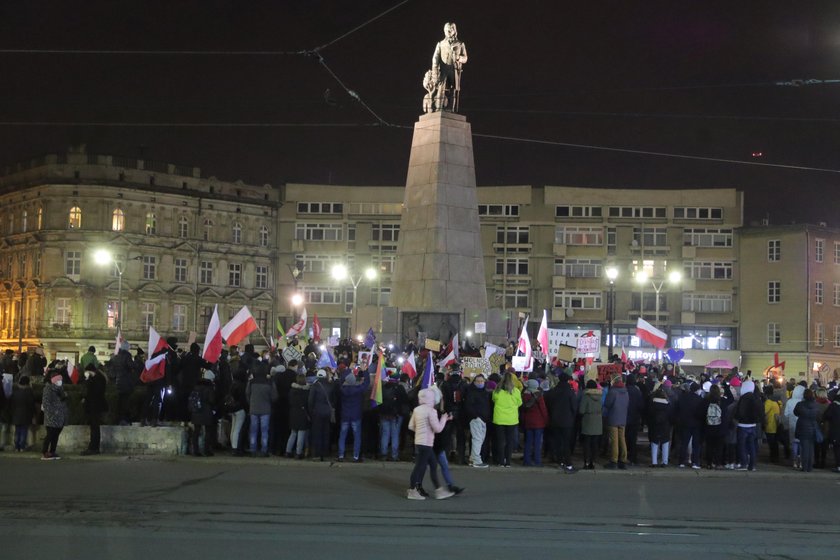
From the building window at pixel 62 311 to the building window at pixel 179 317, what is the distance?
288 inches

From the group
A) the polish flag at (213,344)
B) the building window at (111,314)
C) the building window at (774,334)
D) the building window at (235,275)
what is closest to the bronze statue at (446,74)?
the polish flag at (213,344)

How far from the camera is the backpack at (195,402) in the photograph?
63.3ft

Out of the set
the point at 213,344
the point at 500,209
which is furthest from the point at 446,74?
the point at 500,209

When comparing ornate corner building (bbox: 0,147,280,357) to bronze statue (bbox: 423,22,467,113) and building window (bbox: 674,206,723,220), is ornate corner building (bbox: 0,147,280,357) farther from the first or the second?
bronze statue (bbox: 423,22,467,113)

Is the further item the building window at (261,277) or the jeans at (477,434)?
Result: the building window at (261,277)

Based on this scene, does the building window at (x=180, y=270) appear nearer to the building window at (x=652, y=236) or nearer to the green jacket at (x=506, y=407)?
the building window at (x=652, y=236)

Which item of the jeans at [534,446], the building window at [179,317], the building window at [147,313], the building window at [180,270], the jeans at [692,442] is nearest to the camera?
the jeans at [534,446]

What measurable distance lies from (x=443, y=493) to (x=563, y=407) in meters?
4.70

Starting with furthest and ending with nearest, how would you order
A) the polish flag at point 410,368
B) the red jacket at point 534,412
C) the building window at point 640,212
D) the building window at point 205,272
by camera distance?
the building window at point 205,272 → the building window at point 640,212 → the polish flag at point 410,368 → the red jacket at point 534,412

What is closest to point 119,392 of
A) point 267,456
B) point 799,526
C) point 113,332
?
point 267,456

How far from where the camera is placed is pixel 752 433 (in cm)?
1997

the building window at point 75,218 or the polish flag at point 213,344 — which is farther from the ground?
the building window at point 75,218

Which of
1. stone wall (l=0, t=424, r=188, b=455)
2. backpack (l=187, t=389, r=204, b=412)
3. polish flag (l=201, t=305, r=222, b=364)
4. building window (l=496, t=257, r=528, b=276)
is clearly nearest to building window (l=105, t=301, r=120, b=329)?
building window (l=496, t=257, r=528, b=276)

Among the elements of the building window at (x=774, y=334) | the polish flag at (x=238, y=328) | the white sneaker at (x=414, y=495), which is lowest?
the white sneaker at (x=414, y=495)
